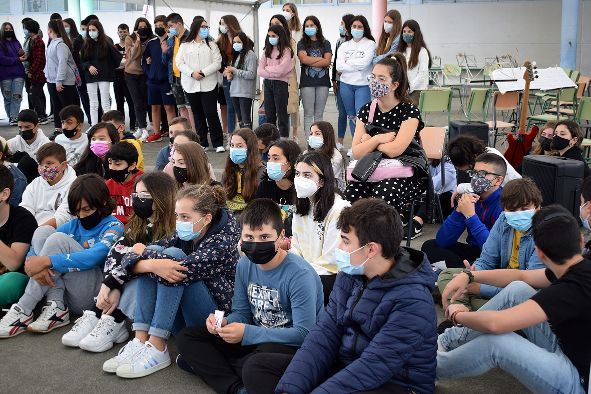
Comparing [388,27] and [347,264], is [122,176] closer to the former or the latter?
[347,264]

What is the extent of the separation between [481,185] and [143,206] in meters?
2.03

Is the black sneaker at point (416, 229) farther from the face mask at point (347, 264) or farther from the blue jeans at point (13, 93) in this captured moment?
the blue jeans at point (13, 93)

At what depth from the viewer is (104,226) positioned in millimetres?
4117

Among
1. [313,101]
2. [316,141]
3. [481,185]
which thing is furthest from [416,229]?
[313,101]

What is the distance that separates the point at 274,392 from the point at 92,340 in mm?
1363

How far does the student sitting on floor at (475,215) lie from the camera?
422cm

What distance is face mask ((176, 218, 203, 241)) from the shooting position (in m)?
3.50

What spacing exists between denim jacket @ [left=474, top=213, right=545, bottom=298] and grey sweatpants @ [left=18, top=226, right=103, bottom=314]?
2178mm

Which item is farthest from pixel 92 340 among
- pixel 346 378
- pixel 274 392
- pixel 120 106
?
pixel 120 106

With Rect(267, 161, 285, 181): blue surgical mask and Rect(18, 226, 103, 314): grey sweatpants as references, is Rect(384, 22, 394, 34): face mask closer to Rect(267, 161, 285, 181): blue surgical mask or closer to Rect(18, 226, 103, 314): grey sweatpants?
Rect(267, 161, 285, 181): blue surgical mask

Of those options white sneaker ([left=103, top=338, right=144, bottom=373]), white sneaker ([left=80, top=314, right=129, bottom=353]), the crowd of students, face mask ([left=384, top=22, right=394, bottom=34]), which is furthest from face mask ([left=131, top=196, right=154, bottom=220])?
face mask ([left=384, top=22, right=394, bottom=34])

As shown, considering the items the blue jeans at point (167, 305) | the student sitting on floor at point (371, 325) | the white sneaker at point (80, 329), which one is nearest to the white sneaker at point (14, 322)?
the white sneaker at point (80, 329)

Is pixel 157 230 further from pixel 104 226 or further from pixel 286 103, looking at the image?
pixel 286 103

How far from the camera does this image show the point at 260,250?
3.15 metres
